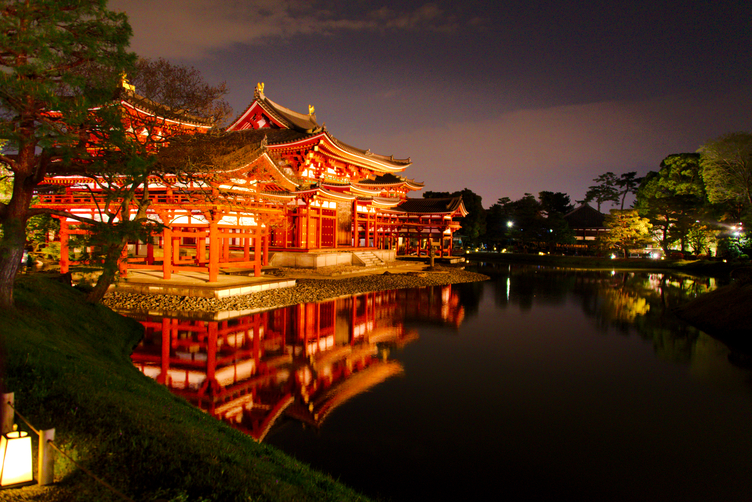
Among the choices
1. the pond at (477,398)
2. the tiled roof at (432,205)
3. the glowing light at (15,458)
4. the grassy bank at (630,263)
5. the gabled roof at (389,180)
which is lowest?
the pond at (477,398)

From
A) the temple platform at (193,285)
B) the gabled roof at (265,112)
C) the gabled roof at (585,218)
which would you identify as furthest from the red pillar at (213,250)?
the gabled roof at (585,218)

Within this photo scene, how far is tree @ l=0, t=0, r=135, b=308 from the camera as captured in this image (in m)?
6.74

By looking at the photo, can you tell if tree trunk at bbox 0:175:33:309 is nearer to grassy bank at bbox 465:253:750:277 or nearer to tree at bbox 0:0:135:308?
tree at bbox 0:0:135:308

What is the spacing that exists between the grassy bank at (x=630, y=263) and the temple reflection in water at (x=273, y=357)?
1163 inches

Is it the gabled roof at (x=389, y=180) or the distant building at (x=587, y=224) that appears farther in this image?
the distant building at (x=587, y=224)

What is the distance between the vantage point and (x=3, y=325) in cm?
647

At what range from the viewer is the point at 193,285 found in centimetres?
1541

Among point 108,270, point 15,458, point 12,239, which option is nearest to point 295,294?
point 108,270

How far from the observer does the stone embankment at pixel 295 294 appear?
14250mm

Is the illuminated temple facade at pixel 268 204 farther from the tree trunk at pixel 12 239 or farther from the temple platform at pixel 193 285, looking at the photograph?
the tree trunk at pixel 12 239

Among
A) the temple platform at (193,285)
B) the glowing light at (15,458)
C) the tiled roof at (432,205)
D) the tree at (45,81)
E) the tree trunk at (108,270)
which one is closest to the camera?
the glowing light at (15,458)

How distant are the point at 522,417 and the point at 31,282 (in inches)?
439

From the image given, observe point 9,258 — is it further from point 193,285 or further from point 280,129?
point 280,129

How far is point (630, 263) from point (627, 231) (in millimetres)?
3007
